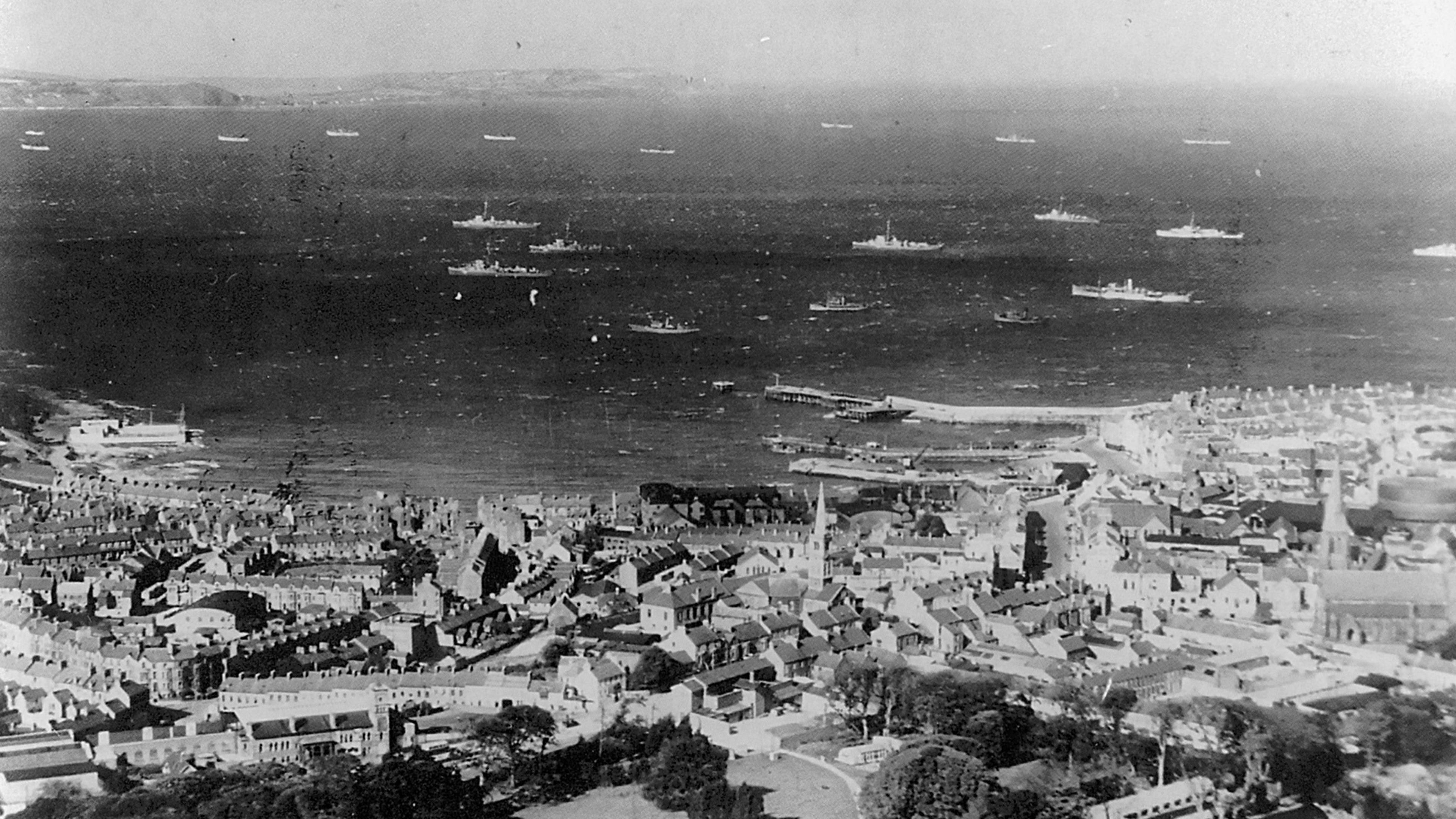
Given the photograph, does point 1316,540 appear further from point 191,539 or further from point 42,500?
point 42,500

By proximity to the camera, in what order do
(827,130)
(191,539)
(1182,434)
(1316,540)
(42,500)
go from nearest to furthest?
(1316,540), (191,539), (42,500), (1182,434), (827,130)

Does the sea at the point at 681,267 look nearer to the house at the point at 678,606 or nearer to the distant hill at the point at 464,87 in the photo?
the distant hill at the point at 464,87

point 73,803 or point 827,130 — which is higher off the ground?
point 827,130

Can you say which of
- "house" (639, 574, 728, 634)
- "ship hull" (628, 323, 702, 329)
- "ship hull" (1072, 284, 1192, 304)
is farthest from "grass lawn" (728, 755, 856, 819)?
"ship hull" (1072, 284, 1192, 304)

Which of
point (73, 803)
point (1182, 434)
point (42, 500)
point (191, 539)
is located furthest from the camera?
point (1182, 434)

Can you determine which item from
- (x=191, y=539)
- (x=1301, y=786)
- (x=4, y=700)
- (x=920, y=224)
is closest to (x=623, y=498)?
(x=191, y=539)

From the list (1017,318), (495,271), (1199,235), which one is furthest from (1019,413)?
(495,271)

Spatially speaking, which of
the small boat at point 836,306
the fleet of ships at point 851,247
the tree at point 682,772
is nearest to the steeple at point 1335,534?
the tree at point 682,772

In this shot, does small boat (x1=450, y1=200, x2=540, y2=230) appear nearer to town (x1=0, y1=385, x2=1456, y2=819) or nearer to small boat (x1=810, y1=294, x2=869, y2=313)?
small boat (x1=810, y1=294, x2=869, y2=313)
